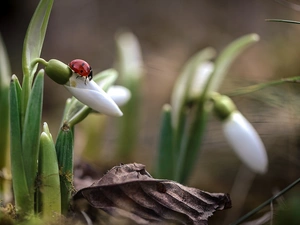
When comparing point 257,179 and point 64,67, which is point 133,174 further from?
point 257,179

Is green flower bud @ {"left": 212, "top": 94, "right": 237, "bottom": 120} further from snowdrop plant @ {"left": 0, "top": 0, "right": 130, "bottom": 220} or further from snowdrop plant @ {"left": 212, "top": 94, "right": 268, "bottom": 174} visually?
snowdrop plant @ {"left": 0, "top": 0, "right": 130, "bottom": 220}

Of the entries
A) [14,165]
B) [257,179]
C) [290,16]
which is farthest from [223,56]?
[290,16]

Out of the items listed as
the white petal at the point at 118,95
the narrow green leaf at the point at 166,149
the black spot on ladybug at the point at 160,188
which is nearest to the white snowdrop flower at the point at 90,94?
the black spot on ladybug at the point at 160,188

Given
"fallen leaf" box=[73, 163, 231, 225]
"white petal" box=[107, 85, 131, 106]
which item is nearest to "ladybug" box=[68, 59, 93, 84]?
"fallen leaf" box=[73, 163, 231, 225]

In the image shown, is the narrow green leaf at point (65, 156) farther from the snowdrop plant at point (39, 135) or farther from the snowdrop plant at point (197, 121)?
the snowdrop plant at point (197, 121)

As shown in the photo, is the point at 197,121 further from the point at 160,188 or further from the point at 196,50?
the point at 196,50

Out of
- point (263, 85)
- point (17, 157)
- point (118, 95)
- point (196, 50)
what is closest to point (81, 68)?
point (17, 157)
